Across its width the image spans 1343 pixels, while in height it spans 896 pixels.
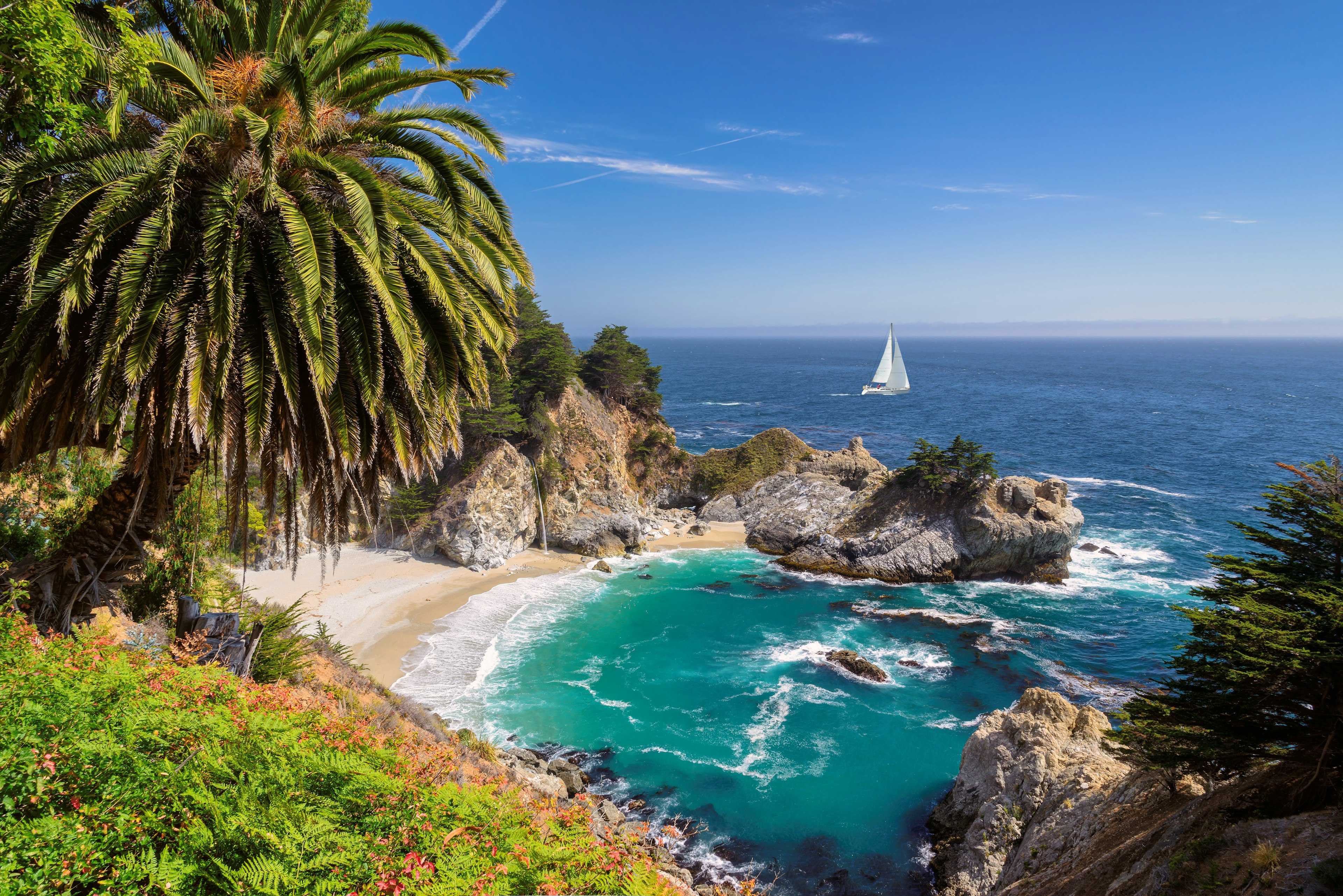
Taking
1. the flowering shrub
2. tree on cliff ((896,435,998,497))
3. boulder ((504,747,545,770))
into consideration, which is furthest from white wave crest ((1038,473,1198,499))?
the flowering shrub

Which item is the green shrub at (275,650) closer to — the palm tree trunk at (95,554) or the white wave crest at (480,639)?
the palm tree trunk at (95,554)

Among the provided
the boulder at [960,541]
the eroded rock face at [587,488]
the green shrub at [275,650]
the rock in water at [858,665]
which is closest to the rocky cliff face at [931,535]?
the boulder at [960,541]

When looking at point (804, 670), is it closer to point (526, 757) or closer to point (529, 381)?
point (526, 757)

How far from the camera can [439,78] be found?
25.6 feet

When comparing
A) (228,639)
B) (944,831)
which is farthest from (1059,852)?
(228,639)

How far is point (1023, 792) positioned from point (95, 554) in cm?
2043

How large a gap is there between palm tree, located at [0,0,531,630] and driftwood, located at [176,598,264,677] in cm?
165

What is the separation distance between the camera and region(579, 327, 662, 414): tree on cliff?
52.6 metres

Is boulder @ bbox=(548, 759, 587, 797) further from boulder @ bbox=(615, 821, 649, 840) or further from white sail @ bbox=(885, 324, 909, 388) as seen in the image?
white sail @ bbox=(885, 324, 909, 388)

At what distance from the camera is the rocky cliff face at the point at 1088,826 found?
347 inches

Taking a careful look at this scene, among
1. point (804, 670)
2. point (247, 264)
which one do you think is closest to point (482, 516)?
point (804, 670)

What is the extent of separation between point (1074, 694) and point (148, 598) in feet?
103

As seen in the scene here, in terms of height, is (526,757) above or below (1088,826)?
below

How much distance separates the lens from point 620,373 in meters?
53.0
